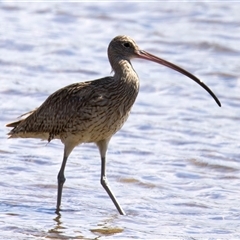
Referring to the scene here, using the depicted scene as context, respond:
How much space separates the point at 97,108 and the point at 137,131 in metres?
3.18

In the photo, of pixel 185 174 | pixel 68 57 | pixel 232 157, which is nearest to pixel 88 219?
pixel 185 174

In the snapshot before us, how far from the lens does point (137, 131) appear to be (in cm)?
1271

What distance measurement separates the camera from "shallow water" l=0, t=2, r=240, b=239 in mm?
9547

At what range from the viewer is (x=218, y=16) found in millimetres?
19156

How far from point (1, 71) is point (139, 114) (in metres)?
2.71

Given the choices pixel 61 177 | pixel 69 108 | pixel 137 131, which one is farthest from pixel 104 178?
pixel 137 131

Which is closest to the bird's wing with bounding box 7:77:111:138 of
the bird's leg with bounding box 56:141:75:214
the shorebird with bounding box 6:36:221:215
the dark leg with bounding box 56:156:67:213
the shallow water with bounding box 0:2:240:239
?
the shorebird with bounding box 6:36:221:215

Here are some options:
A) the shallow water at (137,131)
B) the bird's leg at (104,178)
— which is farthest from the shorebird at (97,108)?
the shallow water at (137,131)

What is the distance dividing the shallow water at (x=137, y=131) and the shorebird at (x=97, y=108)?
48 centimetres

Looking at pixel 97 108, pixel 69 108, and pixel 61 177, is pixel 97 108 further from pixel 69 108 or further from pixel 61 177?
pixel 61 177

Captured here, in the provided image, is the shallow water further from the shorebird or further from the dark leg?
the shorebird

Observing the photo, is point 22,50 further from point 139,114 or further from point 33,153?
point 33,153

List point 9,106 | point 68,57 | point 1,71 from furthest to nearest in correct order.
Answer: point 68,57
point 1,71
point 9,106

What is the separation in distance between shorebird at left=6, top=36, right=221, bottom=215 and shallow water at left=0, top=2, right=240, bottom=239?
485mm
